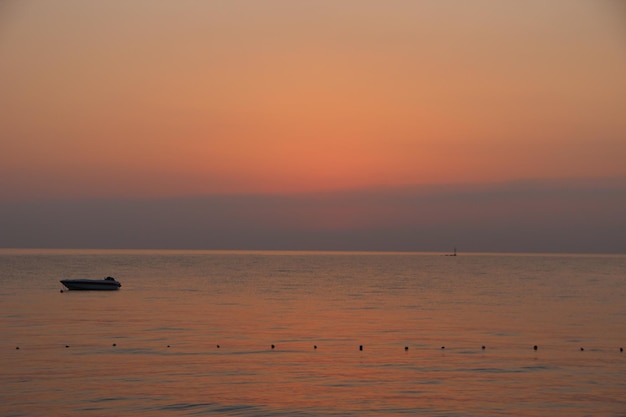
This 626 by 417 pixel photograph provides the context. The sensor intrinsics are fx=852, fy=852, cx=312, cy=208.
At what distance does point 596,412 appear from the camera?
119ft

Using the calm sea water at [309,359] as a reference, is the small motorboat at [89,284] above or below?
above

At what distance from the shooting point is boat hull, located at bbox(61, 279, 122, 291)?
4350 inches

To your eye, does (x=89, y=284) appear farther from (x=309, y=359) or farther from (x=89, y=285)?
(x=309, y=359)

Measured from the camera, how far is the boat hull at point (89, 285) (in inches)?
4350

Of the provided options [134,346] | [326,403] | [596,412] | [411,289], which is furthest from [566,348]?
[411,289]

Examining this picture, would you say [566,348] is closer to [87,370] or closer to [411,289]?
[87,370]

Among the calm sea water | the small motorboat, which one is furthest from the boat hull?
the calm sea water

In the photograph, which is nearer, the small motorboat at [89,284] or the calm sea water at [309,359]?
the calm sea water at [309,359]

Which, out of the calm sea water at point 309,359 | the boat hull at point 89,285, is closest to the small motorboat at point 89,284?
the boat hull at point 89,285

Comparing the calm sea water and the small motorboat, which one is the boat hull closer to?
the small motorboat

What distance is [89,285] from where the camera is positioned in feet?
367

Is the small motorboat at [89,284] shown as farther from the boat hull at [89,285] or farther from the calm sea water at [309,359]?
the calm sea water at [309,359]

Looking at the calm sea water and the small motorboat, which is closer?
the calm sea water

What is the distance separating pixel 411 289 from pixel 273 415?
91.7 metres
